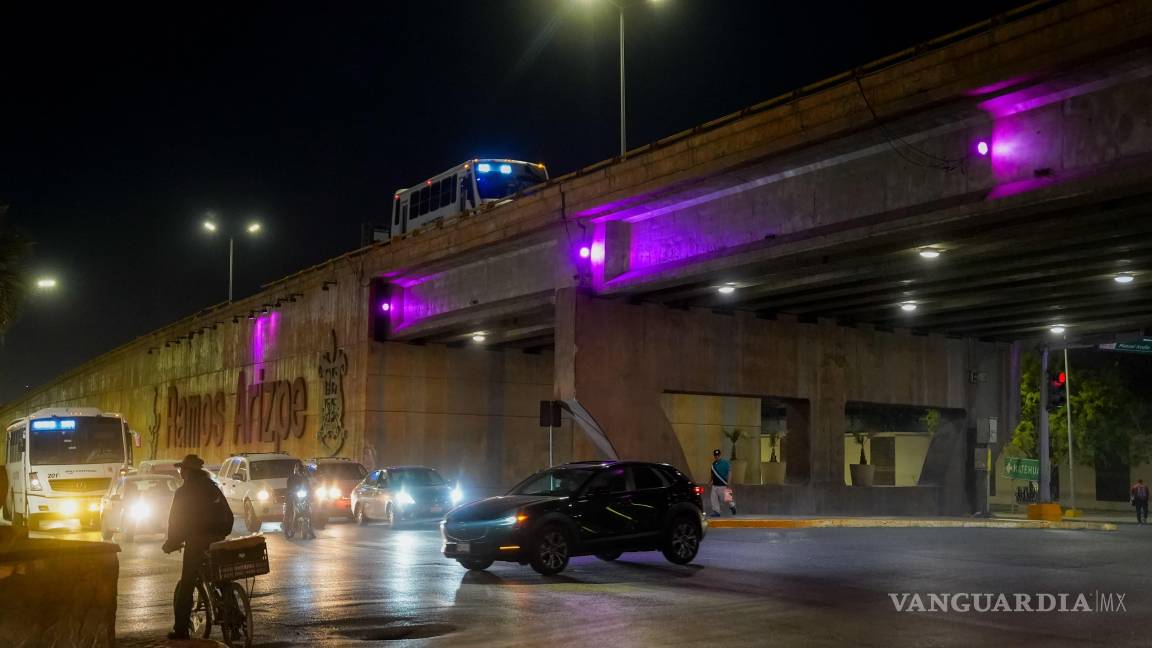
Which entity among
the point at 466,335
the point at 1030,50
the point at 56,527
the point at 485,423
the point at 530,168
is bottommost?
the point at 56,527

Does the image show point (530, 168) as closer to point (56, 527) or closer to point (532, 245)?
point (532, 245)

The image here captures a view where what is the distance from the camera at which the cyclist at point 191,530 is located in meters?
9.92

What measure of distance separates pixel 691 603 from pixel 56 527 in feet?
75.0

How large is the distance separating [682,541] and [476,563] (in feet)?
10.6

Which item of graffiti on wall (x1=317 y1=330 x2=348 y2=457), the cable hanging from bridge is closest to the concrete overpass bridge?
the cable hanging from bridge

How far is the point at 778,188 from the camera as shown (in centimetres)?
2195

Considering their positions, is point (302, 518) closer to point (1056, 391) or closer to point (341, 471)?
point (341, 471)

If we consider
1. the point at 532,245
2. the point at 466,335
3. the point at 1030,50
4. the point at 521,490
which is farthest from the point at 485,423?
the point at 1030,50

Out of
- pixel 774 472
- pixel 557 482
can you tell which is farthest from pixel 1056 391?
pixel 557 482

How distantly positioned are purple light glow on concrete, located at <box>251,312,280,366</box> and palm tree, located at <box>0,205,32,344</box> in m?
24.5

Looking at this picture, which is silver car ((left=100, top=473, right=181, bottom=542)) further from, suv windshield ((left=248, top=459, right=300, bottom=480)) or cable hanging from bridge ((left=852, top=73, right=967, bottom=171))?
cable hanging from bridge ((left=852, top=73, right=967, bottom=171))

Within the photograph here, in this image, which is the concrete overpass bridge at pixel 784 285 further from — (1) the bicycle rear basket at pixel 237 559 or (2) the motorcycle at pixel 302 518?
(1) the bicycle rear basket at pixel 237 559

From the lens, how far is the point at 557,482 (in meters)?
17.0

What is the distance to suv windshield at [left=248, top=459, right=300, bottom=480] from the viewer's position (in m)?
27.3
